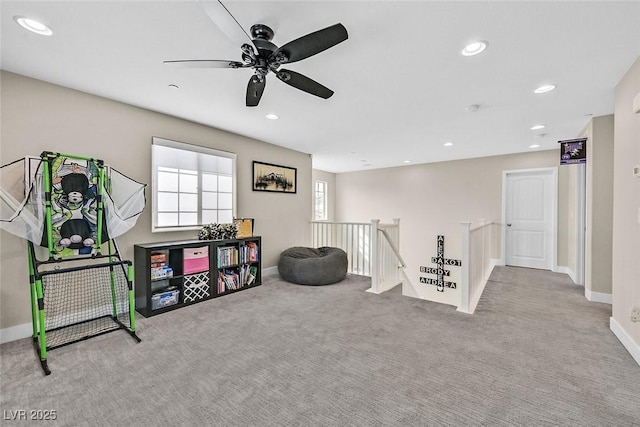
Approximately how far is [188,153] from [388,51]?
290cm

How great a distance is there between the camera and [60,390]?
1.79m

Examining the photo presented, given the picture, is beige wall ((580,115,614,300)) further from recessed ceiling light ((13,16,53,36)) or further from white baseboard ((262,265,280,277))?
recessed ceiling light ((13,16,53,36))

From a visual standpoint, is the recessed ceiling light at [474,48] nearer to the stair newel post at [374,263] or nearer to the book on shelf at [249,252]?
the stair newel post at [374,263]

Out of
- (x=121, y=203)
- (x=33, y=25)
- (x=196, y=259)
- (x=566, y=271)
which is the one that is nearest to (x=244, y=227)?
(x=196, y=259)

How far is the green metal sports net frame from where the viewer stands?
2.24 metres

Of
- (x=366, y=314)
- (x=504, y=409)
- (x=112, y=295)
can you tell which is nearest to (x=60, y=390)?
(x=112, y=295)

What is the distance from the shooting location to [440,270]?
659 centimetres

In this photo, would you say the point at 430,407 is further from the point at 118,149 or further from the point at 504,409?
the point at 118,149

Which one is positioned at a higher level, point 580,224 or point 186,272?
point 580,224

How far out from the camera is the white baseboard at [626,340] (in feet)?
6.98

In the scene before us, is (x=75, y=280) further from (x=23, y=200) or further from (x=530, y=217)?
(x=530, y=217)

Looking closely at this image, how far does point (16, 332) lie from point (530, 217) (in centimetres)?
781

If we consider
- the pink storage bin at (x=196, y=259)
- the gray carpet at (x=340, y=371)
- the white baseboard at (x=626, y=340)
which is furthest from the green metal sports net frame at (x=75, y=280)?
the white baseboard at (x=626, y=340)

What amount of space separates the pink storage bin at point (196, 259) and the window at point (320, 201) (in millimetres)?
4888
